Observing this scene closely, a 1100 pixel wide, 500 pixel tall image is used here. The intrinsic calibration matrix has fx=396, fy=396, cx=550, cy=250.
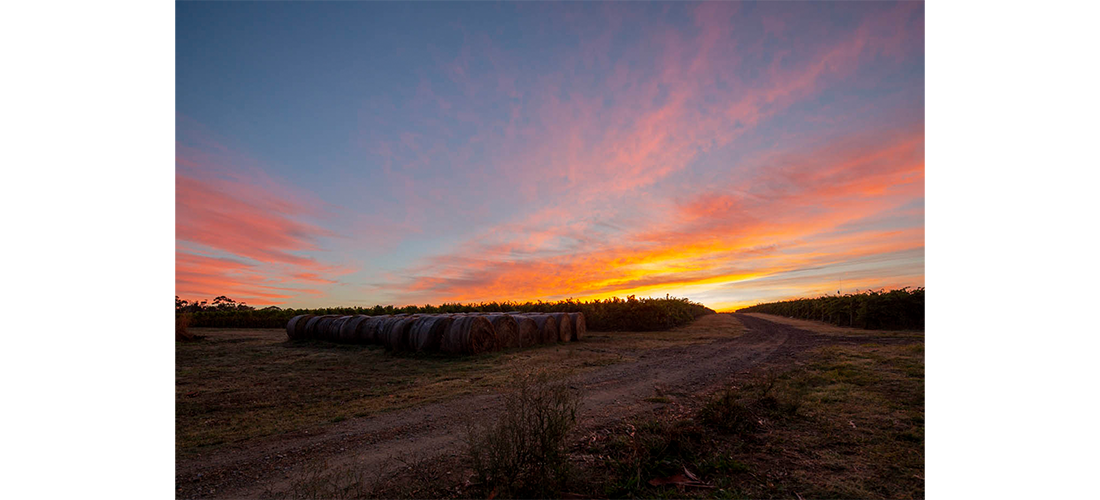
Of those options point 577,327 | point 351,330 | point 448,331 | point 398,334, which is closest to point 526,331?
point 448,331

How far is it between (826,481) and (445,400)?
18.7ft

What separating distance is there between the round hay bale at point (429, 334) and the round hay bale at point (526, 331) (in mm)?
2740

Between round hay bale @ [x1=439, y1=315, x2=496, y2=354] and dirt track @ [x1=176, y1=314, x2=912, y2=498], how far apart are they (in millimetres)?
4908

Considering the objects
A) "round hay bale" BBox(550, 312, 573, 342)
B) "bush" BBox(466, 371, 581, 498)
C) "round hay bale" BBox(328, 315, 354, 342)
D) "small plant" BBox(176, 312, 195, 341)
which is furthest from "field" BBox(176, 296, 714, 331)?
"bush" BBox(466, 371, 581, 498)

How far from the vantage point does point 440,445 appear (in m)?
4.82

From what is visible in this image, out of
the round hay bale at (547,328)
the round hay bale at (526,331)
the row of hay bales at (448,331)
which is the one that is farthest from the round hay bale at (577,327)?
the round hay bale at (526,331)

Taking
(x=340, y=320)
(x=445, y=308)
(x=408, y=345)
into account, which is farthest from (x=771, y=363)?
(x=445, y=308)

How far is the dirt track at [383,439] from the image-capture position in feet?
13.7

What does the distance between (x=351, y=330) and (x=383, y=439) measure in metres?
13.8

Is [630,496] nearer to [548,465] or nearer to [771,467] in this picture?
[548,465]

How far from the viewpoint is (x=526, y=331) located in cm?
1584

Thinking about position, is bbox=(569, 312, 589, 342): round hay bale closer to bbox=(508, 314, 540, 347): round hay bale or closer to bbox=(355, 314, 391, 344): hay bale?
bbox=(508, 314, 540, 347): round hay bale

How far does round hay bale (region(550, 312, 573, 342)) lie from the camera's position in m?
17.6

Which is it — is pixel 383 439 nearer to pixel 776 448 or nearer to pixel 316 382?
pixel 776 448
